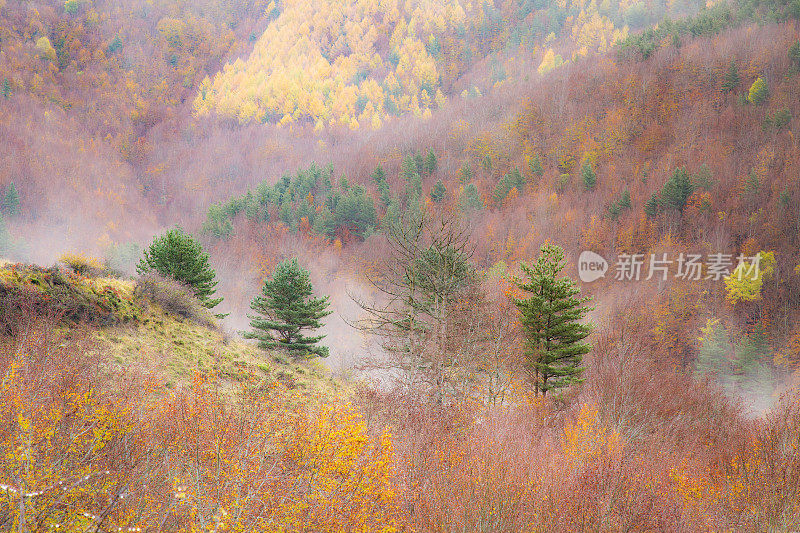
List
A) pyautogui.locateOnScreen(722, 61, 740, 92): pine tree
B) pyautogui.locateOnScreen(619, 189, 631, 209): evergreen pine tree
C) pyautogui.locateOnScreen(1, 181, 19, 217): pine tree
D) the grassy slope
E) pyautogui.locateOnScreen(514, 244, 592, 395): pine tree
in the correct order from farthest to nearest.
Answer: pyautogui.locateOnScreen(1, 181, 19, 217): pine tree < pyautogui.locateOnScreen(722, 61, 740, 92): pine tree < pyautogui.locateOnScreen(619, 189, 631, 209): evergreen pine tree < pyautogui.locateOnScreen(514, 244, 592, 395): pine tree < the grassy slope

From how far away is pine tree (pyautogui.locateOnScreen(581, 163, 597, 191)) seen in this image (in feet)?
247

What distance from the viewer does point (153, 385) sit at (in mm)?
11984

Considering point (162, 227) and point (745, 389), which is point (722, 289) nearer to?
point (745, 389)

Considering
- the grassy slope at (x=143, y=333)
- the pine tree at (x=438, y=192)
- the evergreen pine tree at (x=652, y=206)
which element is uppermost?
the pine tree at (x=438, y=192)

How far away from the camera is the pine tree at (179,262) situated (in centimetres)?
2305

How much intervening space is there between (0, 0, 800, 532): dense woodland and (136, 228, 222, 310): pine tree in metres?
0.21

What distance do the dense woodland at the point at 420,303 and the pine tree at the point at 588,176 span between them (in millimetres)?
665

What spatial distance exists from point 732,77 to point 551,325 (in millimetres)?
91594

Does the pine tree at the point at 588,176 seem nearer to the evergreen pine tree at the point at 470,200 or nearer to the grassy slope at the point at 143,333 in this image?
the evergreen pine tree at the point at 470,200

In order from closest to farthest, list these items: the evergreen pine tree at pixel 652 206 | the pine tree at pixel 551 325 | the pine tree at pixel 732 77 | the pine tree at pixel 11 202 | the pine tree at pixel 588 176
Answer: the pine tree at pixel 551 325 → the evergreen pine tree at pixel 652 206 → the pine tree at pixel 588 176 → the pine tree at pixel 732 77 → the pine tree at pixel 11 202

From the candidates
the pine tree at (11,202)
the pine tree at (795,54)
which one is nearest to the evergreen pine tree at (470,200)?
the pine tree at (795,54)

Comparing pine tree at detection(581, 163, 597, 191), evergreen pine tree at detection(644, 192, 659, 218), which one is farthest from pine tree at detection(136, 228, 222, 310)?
pine tree at detection(581, 163, 597, 191)

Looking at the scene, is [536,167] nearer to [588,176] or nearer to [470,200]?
[588,176]

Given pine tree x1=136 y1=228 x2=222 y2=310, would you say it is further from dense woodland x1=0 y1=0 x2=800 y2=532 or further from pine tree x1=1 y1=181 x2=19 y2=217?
pine tree x1=1 y1=181 x2=19 y2=217
